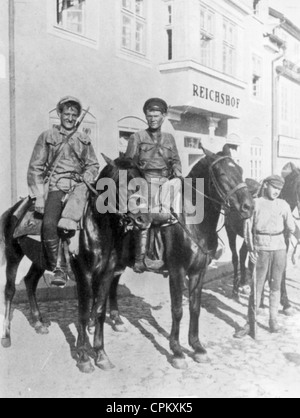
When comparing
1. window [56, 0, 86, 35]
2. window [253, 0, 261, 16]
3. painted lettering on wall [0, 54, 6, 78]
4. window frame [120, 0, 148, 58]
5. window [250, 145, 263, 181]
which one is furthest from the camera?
window [250, 145, 263, 181]

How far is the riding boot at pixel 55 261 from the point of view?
3.61 m

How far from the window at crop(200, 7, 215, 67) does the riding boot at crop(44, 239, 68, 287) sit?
5.03 m

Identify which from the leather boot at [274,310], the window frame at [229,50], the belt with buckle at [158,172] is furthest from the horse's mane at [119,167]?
the window frame at [229,50]

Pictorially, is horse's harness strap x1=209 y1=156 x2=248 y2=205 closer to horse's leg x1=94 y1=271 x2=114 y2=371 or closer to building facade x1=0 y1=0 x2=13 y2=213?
horse's leg x1=94 y1=271 x2=114 y2=371

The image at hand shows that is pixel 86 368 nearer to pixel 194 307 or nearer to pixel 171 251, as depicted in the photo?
pixel 194 307

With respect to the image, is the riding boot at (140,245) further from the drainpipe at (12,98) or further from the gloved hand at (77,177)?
the drainpipe at (12,98)

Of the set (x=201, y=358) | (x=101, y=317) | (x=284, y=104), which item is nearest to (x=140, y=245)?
(x=101, y=317)

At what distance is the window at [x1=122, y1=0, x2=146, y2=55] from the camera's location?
20.2ft

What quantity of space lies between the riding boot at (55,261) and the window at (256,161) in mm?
5576

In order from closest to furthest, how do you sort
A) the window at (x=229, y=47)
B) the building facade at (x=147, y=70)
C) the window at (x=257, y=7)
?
the building facade at (x=147, y=70), the window at (x=229, y=47), the window at (x=257, y=7)

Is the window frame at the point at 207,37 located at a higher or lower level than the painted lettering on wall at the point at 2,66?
higher

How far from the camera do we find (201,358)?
144 inches

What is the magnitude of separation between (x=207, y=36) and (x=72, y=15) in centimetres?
271
